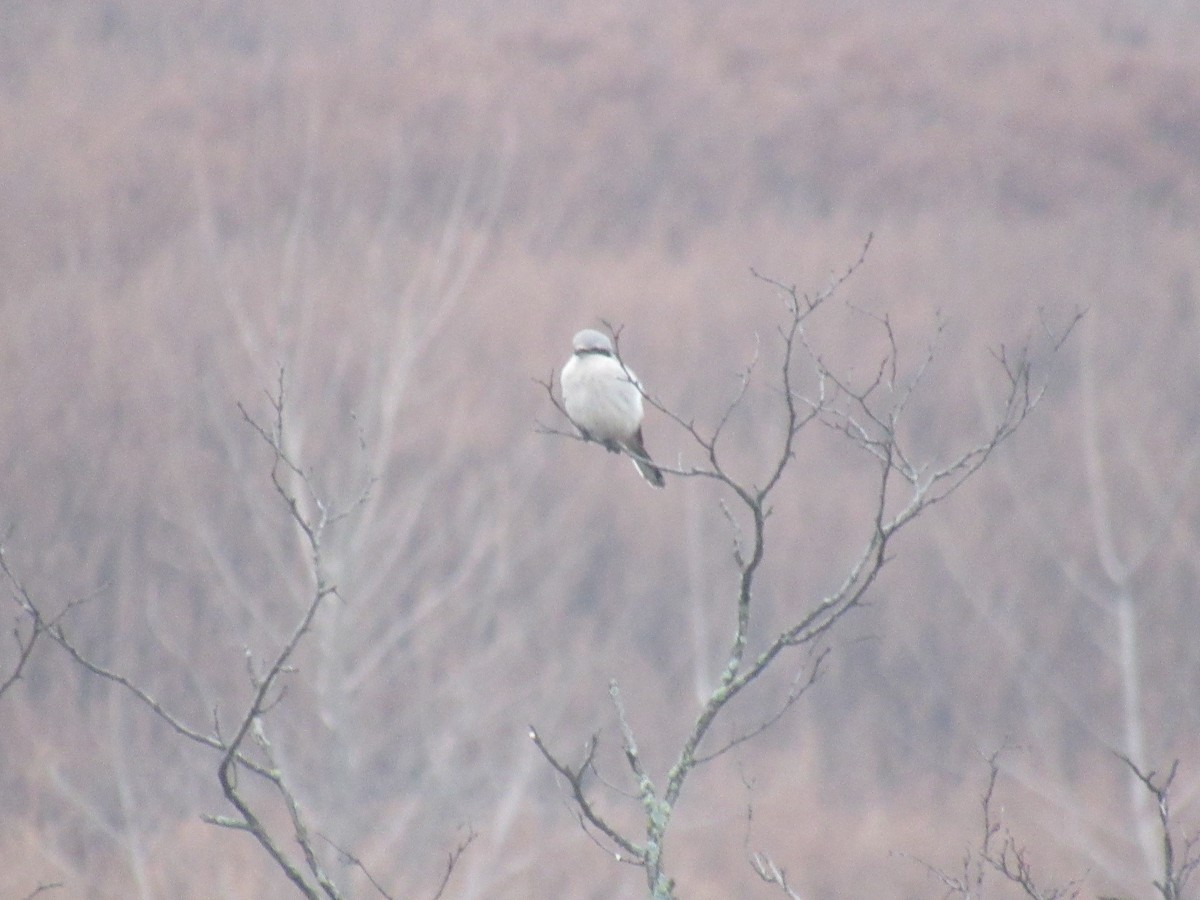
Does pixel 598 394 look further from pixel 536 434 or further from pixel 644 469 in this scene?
pixel 536 434

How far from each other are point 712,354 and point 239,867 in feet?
28.3

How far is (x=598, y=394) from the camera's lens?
5746mm

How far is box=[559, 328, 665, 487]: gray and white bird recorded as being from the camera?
5.75 m

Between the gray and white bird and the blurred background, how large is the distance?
220 inches

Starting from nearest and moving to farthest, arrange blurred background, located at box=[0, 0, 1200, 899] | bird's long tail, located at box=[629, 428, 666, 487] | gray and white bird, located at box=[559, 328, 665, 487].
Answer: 1. gray and white bird, located at box=[559, 328, 665, 487]
2. bird's long tail, located at box=[629, 428, 666, 487]
3. blurred background, located at box=[0, 0, 1200, 899]

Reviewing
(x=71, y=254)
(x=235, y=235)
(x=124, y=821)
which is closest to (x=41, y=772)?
(x=124, y=821)

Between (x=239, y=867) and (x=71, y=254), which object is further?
(x=71, y=254)

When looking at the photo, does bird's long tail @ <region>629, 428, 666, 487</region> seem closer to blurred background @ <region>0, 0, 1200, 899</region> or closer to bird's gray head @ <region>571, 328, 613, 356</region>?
bird's gray head @ <region>571, 328, 613, 356</region>

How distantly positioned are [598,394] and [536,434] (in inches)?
216

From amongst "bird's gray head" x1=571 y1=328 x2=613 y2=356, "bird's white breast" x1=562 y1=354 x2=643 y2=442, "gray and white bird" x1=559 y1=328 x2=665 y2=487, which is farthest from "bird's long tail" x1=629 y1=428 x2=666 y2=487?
"bird's gray head" x1=571 y1=328 x2=613 y2=356

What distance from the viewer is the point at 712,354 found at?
17.8m

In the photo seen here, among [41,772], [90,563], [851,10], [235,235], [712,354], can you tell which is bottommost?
[41,772]

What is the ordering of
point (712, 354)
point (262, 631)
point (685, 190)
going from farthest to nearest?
point (685, 190), point (712, 354), point (262, 631)

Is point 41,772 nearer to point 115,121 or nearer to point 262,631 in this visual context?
point 262,631
